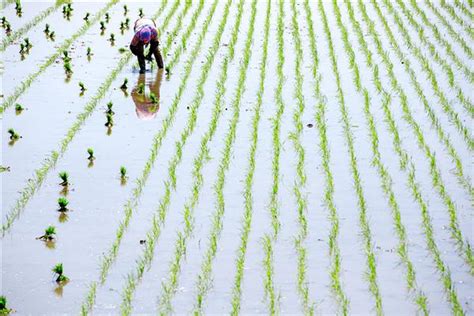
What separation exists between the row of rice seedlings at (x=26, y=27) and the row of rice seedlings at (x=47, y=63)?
0.78 meters

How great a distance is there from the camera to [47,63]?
11.4 meters

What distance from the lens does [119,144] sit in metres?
8.41

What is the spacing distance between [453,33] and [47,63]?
613 cm

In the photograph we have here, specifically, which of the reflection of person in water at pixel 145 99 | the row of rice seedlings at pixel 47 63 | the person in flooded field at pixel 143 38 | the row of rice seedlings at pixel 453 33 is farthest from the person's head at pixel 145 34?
the row of rice seedlings at pixel 453 33

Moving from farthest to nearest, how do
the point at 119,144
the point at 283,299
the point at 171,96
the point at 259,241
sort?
the point at 171,96 < the point at 119,144 < the point at 259,241 < the point at 283,299

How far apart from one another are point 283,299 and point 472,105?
496 centimetres

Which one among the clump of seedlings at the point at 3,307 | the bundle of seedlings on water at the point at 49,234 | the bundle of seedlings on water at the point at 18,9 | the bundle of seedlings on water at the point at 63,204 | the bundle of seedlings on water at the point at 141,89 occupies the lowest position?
the clump of seedlings at the point at 3,307

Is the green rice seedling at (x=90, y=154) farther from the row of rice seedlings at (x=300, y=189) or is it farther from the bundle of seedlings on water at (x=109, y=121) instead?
the row of rice seedlings at (x=300, y=189)

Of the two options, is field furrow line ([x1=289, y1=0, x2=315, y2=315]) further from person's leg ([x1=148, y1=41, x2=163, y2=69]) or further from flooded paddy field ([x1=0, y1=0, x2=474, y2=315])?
person's leg ([x1=148, y1=41, x2=163, y2=69])

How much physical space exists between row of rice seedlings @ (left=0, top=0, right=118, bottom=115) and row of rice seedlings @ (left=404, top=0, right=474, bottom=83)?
17.7 feet

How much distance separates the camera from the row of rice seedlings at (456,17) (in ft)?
43.4

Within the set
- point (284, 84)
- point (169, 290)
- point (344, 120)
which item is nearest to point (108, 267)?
point (169, 290)

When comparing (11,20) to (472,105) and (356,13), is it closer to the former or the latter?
(356,13)

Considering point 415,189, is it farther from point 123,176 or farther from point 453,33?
point 453,33
